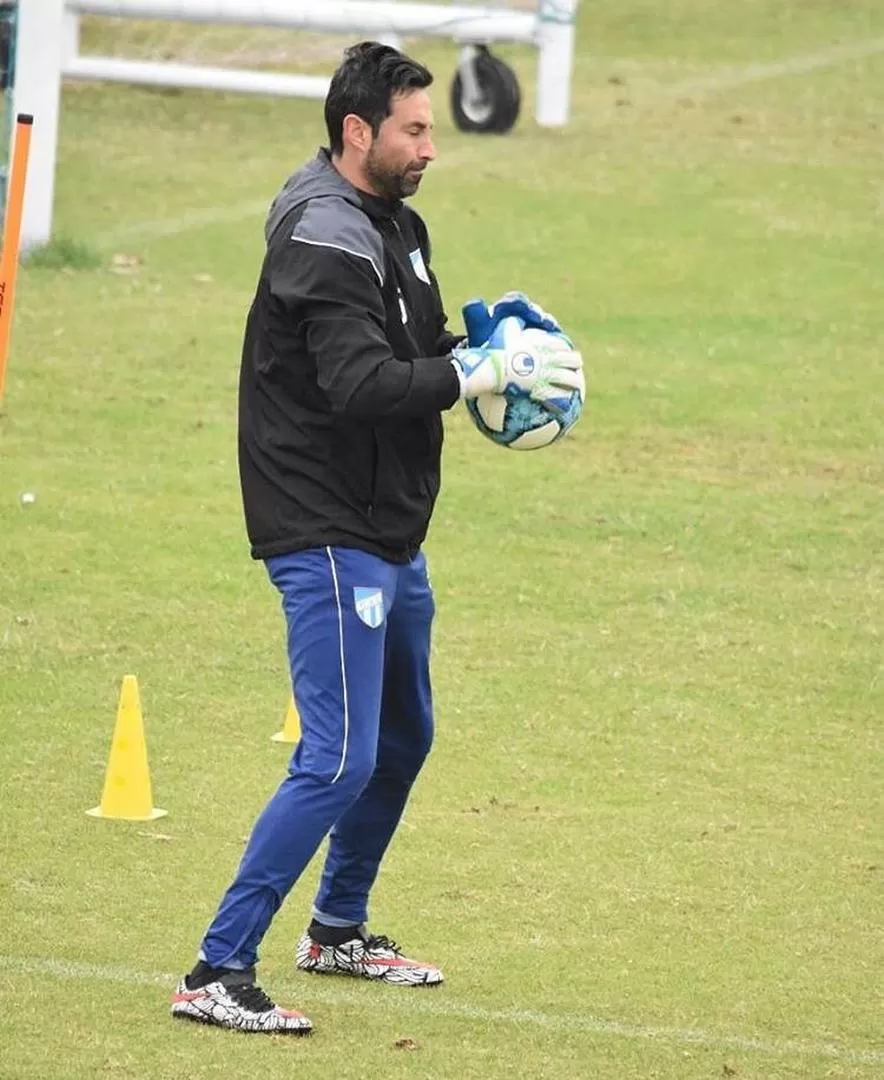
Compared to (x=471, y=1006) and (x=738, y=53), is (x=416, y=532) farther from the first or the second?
(x=738, y=53)

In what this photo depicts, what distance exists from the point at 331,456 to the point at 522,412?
509mm

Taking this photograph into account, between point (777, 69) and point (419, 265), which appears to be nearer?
point (419, 265)

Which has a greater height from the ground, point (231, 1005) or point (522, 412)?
point (522, 412)

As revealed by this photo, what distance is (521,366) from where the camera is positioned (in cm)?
591

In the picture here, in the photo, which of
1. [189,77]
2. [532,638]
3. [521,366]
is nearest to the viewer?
[521,366]

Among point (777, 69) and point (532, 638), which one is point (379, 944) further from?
point (777, 69)

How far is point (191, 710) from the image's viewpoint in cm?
878

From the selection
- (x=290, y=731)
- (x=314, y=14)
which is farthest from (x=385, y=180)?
(x=314, y=14)

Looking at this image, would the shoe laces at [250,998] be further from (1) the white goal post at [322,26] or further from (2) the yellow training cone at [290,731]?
(1) the white goal post at [322,26]

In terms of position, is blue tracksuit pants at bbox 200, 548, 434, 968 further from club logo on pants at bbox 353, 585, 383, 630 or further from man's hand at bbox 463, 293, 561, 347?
man's hand at bbox 463, 293, 561, 347

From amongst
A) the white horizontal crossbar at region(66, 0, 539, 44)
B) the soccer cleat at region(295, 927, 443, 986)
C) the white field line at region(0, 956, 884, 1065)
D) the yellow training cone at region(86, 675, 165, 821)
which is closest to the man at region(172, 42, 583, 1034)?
the white field line at region(0, 956, 884, 1065)

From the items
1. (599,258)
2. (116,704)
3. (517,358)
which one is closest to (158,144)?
(599,258)

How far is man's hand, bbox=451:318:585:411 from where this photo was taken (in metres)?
5.84

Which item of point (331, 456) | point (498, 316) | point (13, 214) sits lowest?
point (331, 456)
